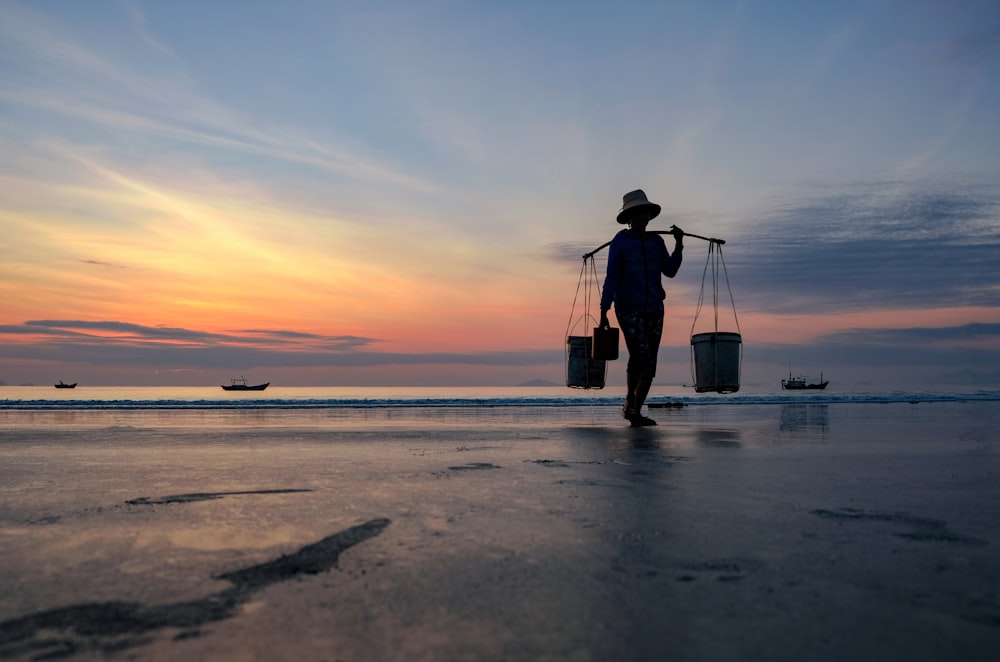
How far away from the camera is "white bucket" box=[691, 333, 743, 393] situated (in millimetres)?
9461

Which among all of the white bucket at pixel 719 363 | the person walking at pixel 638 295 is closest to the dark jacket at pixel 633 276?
the person walking at pixel 638 295

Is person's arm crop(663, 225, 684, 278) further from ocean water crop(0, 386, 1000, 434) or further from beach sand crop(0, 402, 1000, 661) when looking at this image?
beach sand crop(0, 402, 1000, 661)

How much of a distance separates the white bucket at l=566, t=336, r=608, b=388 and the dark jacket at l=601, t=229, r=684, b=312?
3.18 metres

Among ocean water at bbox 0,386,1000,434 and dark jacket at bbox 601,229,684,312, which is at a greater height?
dark jacket at bbox 601,229,684,312

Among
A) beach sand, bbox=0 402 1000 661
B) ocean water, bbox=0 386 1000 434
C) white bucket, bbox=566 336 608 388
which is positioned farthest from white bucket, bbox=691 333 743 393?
beach sand, bbox=0 402 1000 661

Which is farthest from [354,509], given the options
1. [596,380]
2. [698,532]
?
[596,380]

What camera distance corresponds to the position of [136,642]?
1.50 metres

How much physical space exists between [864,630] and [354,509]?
6.82ft

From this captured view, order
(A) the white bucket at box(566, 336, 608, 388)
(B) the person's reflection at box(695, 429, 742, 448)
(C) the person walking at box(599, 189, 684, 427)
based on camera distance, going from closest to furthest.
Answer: (B) the person's reflection at box(695, 429, 742, 448)
(C) the person walking at box(599, 189, 684, 427)
(A) the white bucket at box(566, 336, 608, 388)

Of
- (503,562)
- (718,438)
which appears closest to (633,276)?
(718,438)

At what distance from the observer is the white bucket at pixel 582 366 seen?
11.9 m

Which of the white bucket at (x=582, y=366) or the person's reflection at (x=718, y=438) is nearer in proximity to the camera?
the person's reflection at (x=718, y=438)

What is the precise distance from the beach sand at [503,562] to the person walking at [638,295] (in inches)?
162

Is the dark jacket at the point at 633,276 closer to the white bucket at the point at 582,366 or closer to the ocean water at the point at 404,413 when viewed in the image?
the ocean water at the point at 404,413
